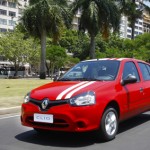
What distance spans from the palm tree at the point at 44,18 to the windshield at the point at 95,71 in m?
23.6

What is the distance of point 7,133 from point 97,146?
2261mm

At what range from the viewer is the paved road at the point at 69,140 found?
6.55 m

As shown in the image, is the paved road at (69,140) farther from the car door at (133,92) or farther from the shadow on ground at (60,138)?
the car door at (133,92)

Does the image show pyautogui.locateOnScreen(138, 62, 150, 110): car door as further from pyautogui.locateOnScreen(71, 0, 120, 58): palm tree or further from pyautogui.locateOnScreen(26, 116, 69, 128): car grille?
pyautogui.locateOnScreen(71, 0, 120, 58): palm tree

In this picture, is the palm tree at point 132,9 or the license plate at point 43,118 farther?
the palm tree at point 132,9

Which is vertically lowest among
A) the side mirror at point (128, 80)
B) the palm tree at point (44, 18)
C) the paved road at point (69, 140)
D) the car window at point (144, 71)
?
the paved road at point (69, 140)

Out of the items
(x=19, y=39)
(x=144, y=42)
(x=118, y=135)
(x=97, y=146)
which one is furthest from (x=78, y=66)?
(x=144, y=42)

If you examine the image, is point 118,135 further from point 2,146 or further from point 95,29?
point 95,29

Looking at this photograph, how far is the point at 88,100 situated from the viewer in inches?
257

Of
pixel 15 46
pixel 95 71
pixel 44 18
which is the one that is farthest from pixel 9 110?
pixel 15 46

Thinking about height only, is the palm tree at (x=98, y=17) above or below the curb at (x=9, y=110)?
above

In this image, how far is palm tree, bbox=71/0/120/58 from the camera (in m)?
32.8

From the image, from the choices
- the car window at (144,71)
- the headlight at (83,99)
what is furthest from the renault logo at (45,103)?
the car window at (144,71)

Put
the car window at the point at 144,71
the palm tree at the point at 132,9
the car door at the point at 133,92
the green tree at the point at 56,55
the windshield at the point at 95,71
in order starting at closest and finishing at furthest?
the windshield at the point at 95,71, the car door at the point at 133,92, the car window at the point at 144,71, the palm tree at the point at 132,9, the green tree at the point at 56,55
